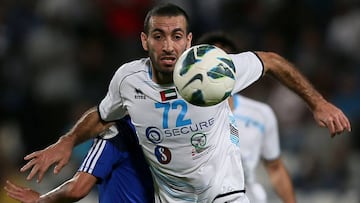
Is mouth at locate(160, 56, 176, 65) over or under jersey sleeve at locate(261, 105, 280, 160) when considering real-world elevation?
over

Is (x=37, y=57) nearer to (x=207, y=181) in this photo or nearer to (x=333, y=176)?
(x=333, y=176)

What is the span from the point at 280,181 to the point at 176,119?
6.47 feet

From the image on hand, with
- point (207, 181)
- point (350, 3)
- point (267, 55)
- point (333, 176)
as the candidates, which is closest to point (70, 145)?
point (207, 181)

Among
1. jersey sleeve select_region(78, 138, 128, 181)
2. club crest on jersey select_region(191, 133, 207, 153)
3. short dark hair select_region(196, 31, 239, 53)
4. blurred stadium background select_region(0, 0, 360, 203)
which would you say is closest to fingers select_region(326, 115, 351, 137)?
club crest on jersey select_region(191, 133, 207, 153)

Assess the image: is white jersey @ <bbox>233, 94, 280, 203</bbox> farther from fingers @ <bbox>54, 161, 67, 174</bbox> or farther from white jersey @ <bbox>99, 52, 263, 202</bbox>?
fingers @ <bbox>54, 161, 67, 174</bbox>

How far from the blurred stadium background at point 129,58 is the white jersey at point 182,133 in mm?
3962

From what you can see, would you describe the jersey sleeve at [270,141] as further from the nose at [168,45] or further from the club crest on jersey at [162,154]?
the nose at [168,45]

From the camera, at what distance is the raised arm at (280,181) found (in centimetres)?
801

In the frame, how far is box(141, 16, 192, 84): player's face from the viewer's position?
6176 millimetres

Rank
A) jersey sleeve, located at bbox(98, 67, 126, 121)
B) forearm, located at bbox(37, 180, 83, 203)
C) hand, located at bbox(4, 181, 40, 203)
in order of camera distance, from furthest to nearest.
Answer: forearm, located at bbox(37, 180, 83, 203) → hand, located at bbox(4, 181, 40, 203) → jersey sleeve, located at bbox(98, 67, 126, 121)

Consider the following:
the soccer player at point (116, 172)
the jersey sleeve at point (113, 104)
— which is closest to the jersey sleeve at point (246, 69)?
the jersey sleeve at point (113, 104)

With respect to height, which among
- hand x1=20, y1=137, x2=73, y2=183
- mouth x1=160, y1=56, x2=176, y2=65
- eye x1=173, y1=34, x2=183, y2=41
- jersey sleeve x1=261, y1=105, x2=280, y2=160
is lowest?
jersey sleeve x1=261, y1=105, x2=280, y2=160

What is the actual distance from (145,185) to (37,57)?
5.83m

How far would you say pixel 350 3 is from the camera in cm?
1213
